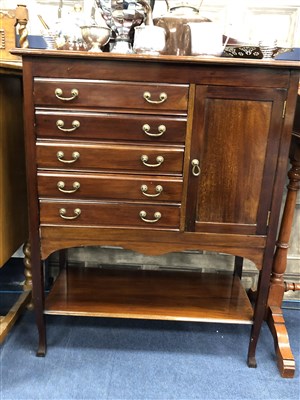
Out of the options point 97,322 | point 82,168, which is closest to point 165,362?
point 97,322

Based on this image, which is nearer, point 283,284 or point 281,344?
point 281,344

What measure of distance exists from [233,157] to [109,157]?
40cm

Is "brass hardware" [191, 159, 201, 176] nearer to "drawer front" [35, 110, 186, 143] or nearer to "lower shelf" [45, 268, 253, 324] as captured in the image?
"drawer front" [35, 110, 186, 143]

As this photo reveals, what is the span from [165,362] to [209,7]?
1472 mm

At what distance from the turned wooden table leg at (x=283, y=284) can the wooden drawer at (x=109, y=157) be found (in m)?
0.53

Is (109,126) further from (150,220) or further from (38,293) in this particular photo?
(38,293)

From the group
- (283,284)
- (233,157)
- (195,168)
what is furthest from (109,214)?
(283,284)

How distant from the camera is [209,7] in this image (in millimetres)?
1687

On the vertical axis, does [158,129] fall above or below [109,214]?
above

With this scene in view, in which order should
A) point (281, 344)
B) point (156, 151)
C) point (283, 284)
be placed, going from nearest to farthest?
point (156, 151) < point (281, 344) < point (283, 284)

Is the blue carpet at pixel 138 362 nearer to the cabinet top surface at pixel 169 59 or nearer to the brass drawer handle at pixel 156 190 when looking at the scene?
the brass drawer handle at pixel 156 190

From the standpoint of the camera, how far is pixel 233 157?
4.20 ft

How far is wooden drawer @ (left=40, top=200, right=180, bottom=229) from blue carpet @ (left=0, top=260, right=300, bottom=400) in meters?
0.56

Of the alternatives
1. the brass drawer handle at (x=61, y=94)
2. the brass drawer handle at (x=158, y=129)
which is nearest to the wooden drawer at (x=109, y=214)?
the brass drawer handle at (x=158, y=129)
